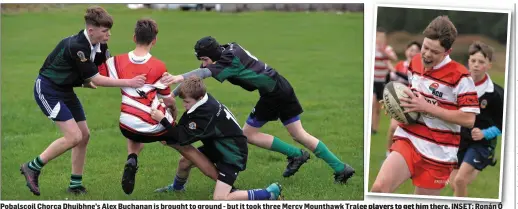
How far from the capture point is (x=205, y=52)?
6.42 meters

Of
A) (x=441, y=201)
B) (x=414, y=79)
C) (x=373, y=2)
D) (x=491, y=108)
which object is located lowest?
(x=441, y=201)

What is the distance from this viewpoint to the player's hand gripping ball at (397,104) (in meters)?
6.05

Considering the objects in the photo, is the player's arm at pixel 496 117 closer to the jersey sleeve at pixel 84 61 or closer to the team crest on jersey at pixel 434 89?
the team crest on jersey at pixel 434 89

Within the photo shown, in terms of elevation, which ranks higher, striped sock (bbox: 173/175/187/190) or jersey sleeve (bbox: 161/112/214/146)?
jersey sleeve (bbox: 161/112/214/146)

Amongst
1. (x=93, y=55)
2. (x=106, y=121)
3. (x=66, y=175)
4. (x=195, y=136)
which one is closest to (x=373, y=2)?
(x=195, y=136)

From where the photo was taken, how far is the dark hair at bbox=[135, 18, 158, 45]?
6055 millimetres

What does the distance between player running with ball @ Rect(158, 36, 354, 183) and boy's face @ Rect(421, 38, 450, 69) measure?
1.44m

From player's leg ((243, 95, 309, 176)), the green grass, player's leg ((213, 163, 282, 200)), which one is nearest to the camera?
player's leg ((213, 163, 282, 200))

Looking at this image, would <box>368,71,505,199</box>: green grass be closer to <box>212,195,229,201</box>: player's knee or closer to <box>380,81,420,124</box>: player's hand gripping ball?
<box>380,81,420,124</box>: player's hand gripping ball

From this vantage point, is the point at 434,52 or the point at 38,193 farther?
the point at 38,193

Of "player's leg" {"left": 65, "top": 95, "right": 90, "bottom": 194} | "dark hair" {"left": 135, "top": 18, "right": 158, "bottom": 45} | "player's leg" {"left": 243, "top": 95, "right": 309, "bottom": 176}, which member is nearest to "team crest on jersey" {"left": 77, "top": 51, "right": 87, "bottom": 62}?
"dark hair" {"left": 135, "top": 18, "right": 158, "bottom": 45}

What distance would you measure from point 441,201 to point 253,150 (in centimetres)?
235

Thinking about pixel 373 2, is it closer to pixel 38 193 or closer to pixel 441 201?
pixel 441 201

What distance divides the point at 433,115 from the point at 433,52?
0.51 m
